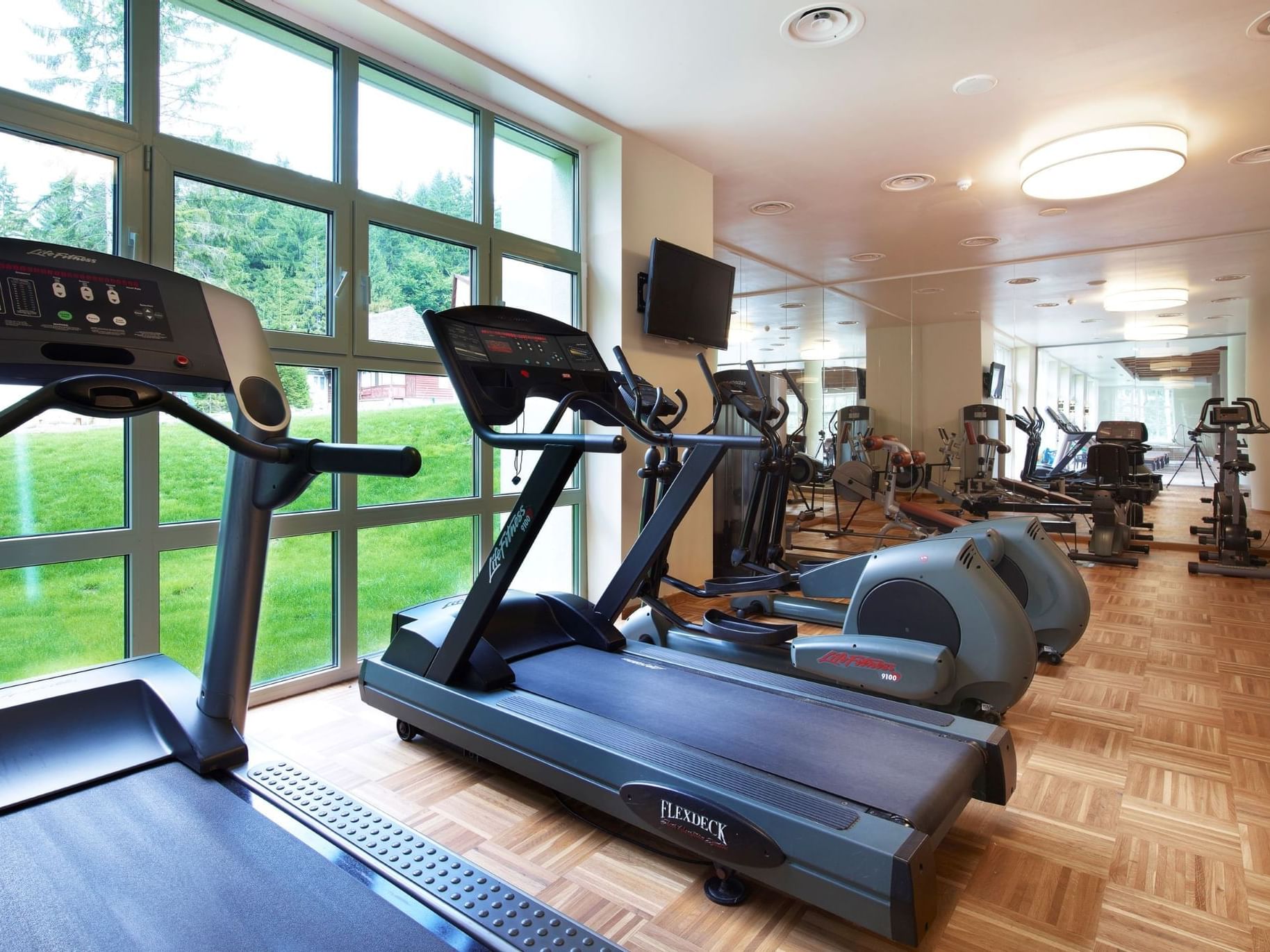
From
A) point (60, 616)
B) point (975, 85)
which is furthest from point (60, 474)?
point (975, 85)

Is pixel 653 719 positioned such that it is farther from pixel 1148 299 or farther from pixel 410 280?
pixel 1148 299

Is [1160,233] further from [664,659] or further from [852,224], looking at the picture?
[664,659]

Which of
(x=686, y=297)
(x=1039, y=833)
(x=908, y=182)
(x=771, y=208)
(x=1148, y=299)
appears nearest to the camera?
(x=1039, y=833)

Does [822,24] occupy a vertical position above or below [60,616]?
above

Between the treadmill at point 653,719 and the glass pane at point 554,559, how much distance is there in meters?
1.44

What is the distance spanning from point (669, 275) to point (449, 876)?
146 inches

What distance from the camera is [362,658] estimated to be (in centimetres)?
261

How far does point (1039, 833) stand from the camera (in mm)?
1943

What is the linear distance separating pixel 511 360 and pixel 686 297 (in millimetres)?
2516

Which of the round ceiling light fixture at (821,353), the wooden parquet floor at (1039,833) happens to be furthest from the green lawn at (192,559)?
the round ceiling light fixture at (821,353)

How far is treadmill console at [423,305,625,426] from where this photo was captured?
214 centimetres

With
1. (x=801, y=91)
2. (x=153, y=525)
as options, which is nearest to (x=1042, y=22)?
(x=801, y=91)

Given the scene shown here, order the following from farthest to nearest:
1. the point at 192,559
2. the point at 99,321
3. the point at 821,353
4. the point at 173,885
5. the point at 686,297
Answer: the point at 821,353
the point at 686,297
the point at 192,559
the point at 99,321
the point at 173,885

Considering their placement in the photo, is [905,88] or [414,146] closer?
[414,146]
